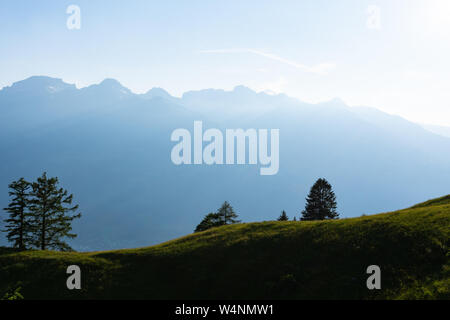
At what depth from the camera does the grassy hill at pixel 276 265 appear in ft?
64.9

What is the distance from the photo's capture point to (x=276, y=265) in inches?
965

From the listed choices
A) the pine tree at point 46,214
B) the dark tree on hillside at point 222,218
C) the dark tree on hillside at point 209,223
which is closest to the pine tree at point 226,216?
the dark tree on hillside at point 222,218

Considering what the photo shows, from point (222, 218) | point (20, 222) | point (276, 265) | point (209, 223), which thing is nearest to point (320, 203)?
point (222, 218)

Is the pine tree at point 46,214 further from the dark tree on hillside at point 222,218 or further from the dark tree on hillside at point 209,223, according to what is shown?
the dark tree on hillside at point 222,218

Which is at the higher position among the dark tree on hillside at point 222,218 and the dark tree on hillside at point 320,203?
the dark tree on hillside at point 320,203

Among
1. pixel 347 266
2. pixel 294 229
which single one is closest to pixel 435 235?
pixel 347 266

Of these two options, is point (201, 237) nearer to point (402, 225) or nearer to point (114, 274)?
point (114, 274)

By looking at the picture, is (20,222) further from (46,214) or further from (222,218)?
(222,218)
